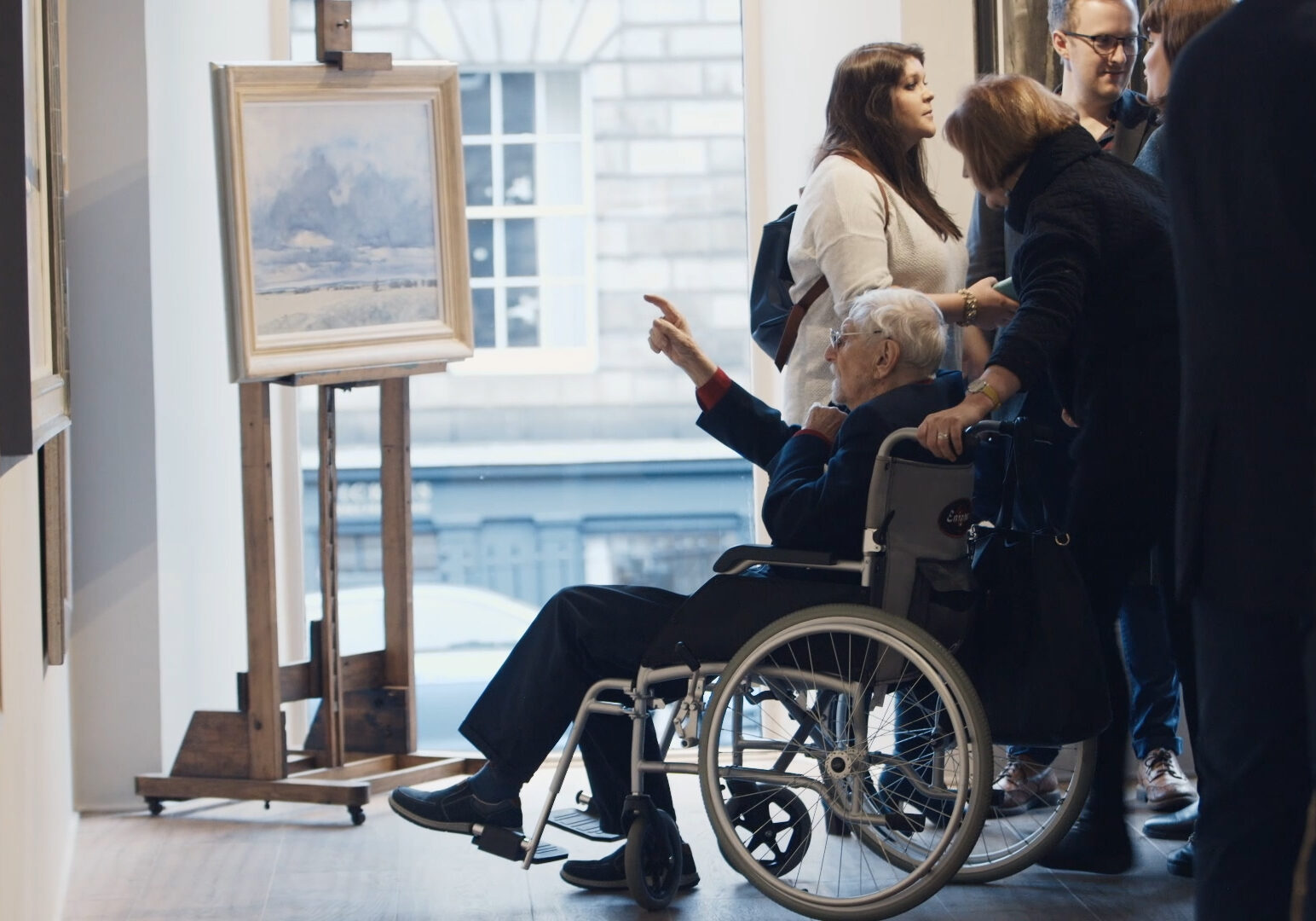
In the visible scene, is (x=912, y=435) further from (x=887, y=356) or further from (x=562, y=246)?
(x=562, y=246)

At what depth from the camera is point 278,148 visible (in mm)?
3326

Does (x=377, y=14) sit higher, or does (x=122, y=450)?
(x=377, y=14)

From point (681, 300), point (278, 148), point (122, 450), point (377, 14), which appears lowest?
point (122, 450)

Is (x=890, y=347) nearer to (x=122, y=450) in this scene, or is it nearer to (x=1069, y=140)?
(x=1069, y=140)

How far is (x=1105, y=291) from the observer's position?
255cm

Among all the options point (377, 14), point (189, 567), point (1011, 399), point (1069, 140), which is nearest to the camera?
point (1069, 140)

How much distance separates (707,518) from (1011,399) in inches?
57.5

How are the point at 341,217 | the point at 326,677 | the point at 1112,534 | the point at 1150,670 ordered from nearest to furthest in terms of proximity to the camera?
1. the point at 1112,534
2. the point at 1150,670
3. the point at 341,217
4. the point at 326,677

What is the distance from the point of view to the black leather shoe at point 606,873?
2701 mm

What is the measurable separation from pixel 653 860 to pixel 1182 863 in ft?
3.13

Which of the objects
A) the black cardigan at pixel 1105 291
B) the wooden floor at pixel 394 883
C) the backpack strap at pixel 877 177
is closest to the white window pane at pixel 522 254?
the backpack strap at pixel 877 177

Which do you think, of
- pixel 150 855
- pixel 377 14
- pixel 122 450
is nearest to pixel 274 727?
pixel 150 855

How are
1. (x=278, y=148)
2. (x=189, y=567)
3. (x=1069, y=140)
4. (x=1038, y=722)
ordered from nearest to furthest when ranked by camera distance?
(x=1038, y=722) → (x=1069, y=140) → (x=278, y=148) → (x=189, y=567)

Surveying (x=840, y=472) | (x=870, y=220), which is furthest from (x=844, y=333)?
(x=870, y=220)
